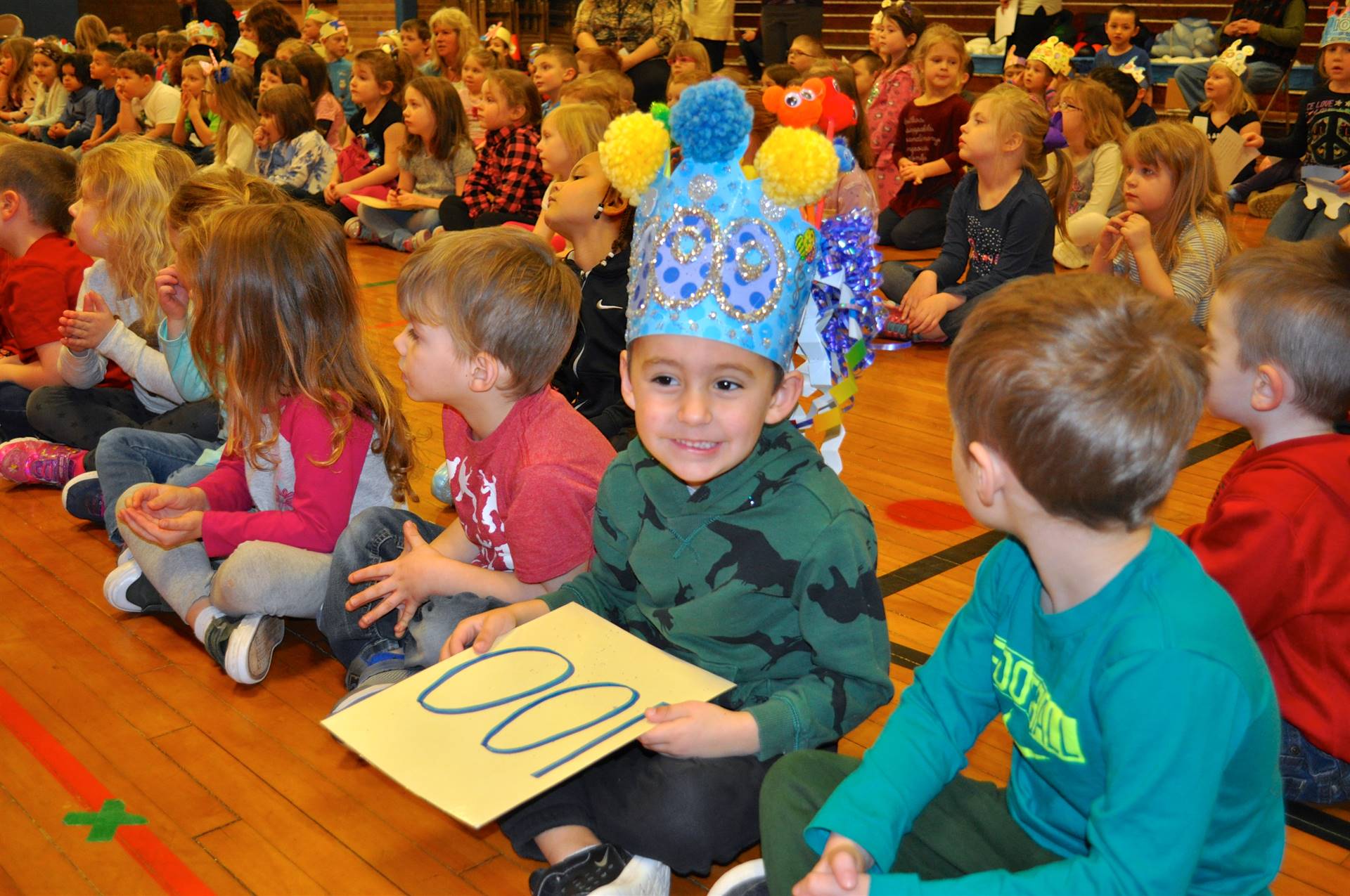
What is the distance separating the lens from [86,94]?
9953 mm

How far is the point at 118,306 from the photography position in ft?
9.89

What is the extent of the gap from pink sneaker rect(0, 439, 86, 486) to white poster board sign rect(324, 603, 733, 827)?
1.80 m

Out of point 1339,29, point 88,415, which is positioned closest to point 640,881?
point 88,415

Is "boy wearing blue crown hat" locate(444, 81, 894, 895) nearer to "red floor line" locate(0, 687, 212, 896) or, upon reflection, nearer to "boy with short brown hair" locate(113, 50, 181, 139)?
"red floor line" locate(0, 687, 212, 896)

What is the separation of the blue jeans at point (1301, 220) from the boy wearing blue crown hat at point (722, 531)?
465cm

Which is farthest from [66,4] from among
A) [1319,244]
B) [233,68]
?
[1319,244]

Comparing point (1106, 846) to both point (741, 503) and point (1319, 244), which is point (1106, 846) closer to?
point (741, 503)

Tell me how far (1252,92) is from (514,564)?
25.4 ft

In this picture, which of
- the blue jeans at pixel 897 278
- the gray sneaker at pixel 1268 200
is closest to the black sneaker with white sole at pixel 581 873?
the blue jeans at pixel 897 278

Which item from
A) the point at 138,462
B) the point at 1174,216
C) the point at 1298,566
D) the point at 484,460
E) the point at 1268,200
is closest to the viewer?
the point at 1298,566

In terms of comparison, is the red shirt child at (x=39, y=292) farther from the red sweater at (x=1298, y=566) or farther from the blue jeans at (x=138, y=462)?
the red sweater at (x=1298, y=566)

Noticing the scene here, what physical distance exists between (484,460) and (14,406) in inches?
73.1

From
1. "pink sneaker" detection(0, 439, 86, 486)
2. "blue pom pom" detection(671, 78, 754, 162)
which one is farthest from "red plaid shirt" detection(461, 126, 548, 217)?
"blue pom pom" detection(671, 78, 754, 162)

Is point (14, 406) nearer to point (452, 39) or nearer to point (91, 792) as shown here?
point (91, 792)
